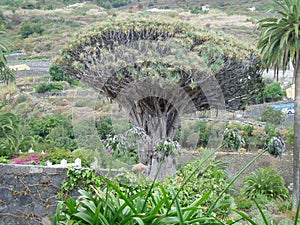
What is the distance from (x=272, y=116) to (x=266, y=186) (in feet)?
40.8

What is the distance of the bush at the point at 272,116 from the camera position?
2588 cm

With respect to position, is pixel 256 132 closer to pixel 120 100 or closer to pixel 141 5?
pixel 120 100

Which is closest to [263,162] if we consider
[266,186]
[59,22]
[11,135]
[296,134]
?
[266,186]

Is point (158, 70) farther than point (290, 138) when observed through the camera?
No

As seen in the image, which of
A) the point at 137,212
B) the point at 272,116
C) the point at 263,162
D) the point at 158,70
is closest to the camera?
the point at 137,212

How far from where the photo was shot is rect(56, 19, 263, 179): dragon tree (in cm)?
1270

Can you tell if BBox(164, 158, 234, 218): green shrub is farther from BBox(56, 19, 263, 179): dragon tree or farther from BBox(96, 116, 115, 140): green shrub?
BBox(96, 116, 115, 140): green shrub

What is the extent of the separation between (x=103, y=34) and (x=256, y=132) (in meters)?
10.7

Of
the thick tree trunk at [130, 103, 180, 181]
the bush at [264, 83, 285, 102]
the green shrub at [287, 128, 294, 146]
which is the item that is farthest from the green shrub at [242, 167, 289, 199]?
the bush at [264, 83, 285, 102]

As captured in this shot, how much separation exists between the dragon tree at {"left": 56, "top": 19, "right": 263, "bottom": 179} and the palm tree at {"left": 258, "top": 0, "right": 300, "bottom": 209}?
44.0 inches

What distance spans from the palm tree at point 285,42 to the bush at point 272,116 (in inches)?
511

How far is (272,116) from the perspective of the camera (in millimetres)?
26109

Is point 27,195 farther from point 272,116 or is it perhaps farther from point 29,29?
point 29,29

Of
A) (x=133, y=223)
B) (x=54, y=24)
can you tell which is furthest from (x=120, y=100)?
(x=54, y=24)
